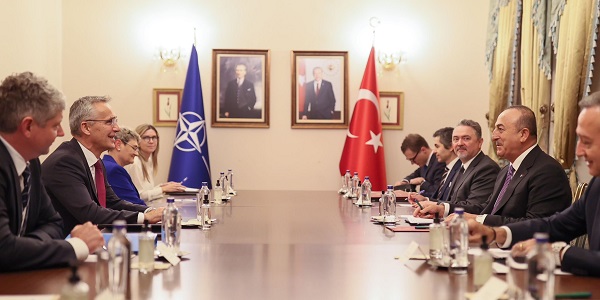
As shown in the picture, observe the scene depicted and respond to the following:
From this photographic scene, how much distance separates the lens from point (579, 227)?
3.44 meters

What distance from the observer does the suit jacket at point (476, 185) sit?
18.2ft

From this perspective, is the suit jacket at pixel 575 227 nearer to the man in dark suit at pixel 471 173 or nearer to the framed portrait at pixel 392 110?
the man in dark suit at pixel 471 173

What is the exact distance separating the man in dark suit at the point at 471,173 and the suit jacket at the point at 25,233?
3155 mm

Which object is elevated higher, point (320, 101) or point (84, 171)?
point (320, 101)

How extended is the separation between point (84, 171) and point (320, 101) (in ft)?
18.0

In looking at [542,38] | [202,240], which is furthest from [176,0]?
[202,240]

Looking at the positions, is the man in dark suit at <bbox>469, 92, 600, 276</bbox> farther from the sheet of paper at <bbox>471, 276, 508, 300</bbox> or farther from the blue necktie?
the blue necktie

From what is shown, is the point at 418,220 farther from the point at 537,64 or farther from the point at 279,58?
the point at 279,58

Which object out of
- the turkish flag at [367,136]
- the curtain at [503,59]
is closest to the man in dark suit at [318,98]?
the turkish flag at [367,136]

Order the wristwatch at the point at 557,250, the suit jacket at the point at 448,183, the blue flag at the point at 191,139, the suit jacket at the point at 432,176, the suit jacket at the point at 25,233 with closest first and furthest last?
the suit jacket at the point at 25,233 < the wristwatch at the point at 557,250 < the suit jacket at the point at 448,183 < the suit jacket at the point at 432,176 < the blue flag at the point at 191,139

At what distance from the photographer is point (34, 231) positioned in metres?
3.15

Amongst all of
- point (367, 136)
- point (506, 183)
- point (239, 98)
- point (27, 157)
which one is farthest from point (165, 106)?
point (27, 157)

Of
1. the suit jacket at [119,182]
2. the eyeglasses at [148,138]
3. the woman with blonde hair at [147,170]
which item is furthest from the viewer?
the eyeglasses at [148,138]

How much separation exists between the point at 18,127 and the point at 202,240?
1.15 m
